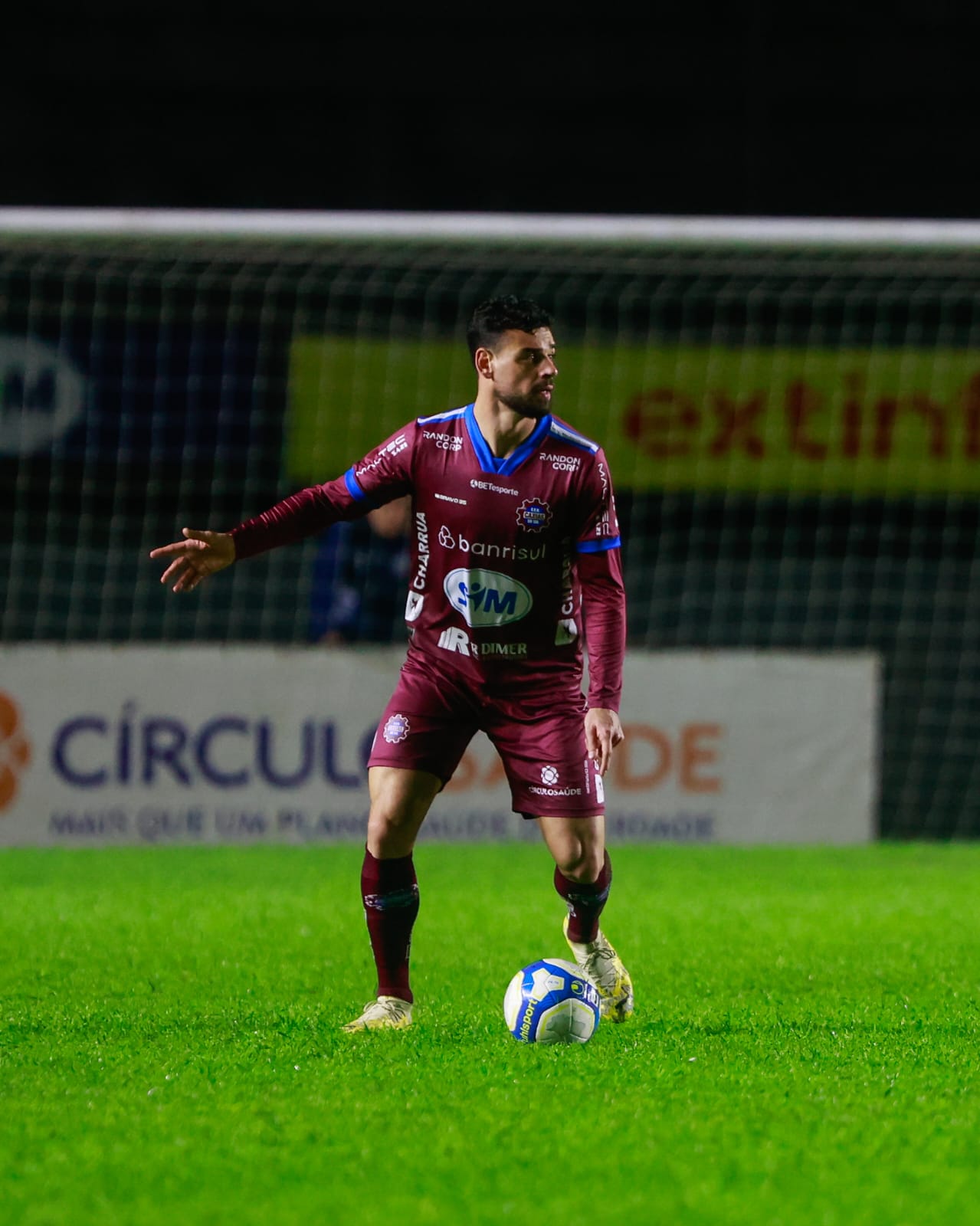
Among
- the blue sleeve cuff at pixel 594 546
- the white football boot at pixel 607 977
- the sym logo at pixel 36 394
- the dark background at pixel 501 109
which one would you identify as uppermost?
the dark background at pixel 501 109

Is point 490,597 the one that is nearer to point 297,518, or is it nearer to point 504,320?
point 297,518

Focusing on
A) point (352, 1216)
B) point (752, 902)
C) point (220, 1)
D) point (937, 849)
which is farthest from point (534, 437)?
point (220, 1)

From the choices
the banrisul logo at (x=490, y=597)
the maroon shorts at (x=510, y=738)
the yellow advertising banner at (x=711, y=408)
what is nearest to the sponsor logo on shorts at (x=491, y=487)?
the banrisul logo at (x=490, y=597)

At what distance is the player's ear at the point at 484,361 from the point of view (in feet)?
15.2

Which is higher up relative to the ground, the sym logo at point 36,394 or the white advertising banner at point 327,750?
the sym logo at point 36,394

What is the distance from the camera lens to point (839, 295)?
10.8 m

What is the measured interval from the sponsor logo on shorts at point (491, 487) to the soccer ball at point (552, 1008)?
128 centimetres

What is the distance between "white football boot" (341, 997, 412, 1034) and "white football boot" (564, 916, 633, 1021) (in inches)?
19.9

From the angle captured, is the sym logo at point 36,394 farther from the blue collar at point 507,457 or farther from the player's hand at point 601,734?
the player's hand at point 601,734

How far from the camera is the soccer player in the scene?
4.63 meters

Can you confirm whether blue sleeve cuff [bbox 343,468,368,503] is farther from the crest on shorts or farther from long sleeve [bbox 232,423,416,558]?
the crest on shorts

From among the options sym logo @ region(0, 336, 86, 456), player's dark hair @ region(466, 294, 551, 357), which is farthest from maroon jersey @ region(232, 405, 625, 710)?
sym logo @ region(0, 336, 86, 456)

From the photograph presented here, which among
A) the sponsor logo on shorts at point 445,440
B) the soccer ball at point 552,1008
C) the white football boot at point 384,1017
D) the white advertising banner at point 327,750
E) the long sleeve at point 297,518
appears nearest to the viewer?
the soccer ball at point 552,1008

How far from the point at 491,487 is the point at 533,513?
14 cm
